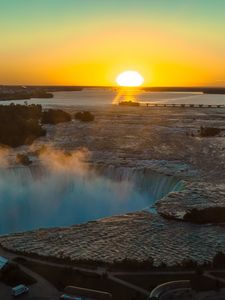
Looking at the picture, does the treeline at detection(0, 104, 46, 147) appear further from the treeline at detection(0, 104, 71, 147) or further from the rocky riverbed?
the rocky riverbed

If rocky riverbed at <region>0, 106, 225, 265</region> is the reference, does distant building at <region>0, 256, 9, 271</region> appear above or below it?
below

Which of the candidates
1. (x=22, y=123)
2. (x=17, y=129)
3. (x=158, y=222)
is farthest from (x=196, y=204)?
(x=22, y=123)

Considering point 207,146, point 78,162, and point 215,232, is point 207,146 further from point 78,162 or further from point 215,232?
point 215,232

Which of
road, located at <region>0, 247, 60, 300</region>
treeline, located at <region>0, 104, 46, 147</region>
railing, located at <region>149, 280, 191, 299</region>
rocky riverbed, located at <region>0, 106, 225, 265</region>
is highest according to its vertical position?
treeline, located at <region>0, 104, 46, 147</region>

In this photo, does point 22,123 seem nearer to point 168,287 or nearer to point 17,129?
point 17,129

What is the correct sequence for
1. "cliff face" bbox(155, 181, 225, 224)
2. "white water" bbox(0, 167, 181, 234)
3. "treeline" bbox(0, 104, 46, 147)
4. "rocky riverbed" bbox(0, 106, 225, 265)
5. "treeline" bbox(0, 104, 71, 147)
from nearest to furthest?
"rocky riverbed" bbox(0, 106, 225, 265), "cliff face" bbox(155, 181, 225, 224), "white water" bbox(0, 167, 181, 234), "treeline" bbox(0, 104, 46, 147), "treeline" bbox(0, 104, 71, 147)

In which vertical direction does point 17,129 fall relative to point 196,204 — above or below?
above

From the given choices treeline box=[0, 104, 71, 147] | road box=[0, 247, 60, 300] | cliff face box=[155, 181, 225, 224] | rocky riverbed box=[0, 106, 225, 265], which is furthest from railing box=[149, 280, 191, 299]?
treeline box=[0, 104, 71, 147]

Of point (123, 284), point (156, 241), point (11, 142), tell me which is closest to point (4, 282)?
point (123, 284)
